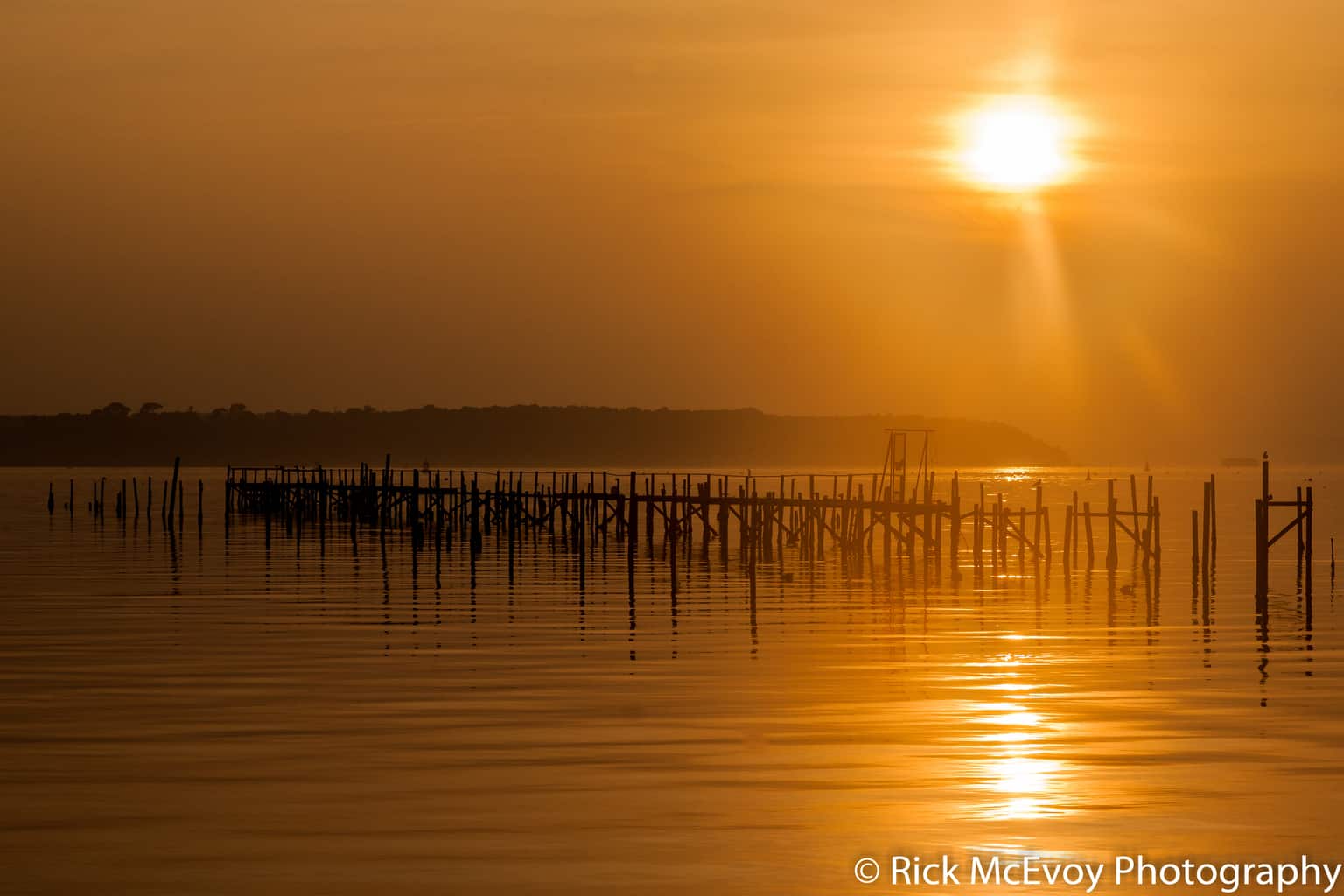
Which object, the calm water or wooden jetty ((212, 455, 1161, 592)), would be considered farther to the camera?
wooden jetty ((212, 455, 1161, 592))

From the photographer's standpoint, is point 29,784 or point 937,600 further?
point 937,600

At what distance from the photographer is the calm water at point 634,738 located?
14.0 metres

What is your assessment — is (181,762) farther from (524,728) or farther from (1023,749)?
(1023,749)

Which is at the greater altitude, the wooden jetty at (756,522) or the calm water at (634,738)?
the wooden jetty at (756,522)

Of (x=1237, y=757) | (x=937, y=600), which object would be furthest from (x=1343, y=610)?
(x=1237, y=757)

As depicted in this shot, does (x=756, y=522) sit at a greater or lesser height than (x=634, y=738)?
greater

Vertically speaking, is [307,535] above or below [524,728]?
above

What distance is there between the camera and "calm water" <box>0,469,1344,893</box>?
45.8ft

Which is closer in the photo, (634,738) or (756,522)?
(634,738)

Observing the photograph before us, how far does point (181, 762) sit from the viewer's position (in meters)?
17.3

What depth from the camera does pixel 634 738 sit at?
750 inches

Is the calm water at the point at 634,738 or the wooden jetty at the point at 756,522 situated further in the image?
the wooden jetty at the point at 756,522

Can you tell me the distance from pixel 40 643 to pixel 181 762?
38.4 ft

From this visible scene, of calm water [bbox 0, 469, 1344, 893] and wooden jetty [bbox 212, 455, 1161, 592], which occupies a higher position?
wooden jetty [bbox 212, 455, 1161, 592]
